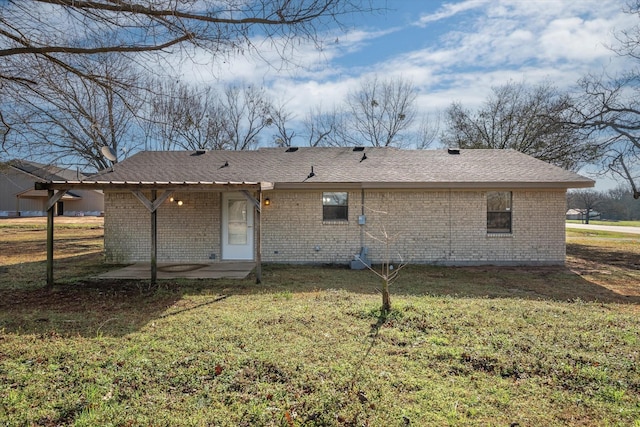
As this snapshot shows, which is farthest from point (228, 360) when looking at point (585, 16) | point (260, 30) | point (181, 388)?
point (585, 16)

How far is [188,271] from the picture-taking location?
31.7 feet

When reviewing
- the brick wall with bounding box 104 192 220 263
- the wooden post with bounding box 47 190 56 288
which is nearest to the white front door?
the brick wall with bounding box 104 192 220 263

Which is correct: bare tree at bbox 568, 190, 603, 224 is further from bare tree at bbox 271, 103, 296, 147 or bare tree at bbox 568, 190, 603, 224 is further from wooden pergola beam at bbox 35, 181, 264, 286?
wooden pergola beam at bbox 35, 181, 264, 286

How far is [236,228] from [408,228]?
532 centimetres

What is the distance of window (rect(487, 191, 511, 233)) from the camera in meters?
11.0

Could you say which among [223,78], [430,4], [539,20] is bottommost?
[223,78]

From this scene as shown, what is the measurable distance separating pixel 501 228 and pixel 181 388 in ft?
33.8

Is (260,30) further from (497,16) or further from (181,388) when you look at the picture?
(497,16)

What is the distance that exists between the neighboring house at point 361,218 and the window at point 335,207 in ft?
0.10

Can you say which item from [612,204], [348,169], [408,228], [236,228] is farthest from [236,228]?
[612,204]

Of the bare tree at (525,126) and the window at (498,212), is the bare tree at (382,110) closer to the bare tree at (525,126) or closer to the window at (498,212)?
the bare tree at (525,126)

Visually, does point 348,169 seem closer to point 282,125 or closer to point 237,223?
point 237,223

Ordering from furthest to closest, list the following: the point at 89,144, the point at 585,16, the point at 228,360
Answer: the point at 89,144
the point at 585,16
the point at 228,360

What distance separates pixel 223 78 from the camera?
4.93 m
